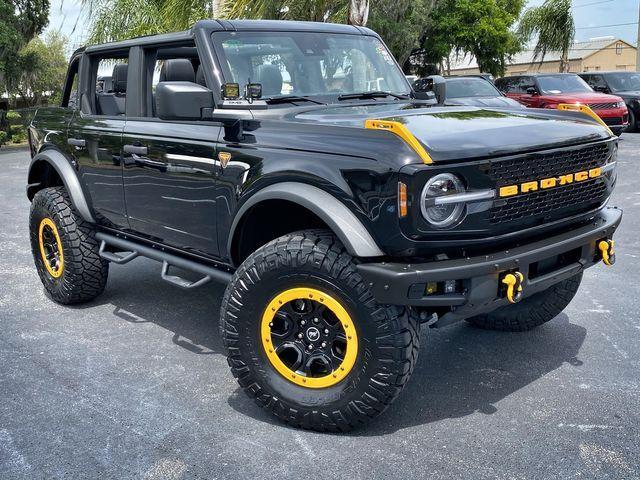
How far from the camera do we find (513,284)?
3.02m

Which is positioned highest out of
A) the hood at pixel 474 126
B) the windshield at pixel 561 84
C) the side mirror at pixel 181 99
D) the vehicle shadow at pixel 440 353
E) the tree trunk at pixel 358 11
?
the tree trunk at pixel 358 11

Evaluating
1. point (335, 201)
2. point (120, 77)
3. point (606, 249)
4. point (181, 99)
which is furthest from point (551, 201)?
point (120, 77)

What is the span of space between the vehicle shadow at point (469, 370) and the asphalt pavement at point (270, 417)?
0.01 metres

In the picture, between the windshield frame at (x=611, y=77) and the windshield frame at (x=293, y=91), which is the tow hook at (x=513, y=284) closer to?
the windshield frame at (x=293, y=91)

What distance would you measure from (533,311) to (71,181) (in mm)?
3287

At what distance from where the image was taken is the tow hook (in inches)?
119

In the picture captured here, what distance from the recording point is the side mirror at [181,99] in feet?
11.8

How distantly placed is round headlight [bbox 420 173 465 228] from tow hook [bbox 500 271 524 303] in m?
0.34

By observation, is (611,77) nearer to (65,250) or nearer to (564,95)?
(564,95)

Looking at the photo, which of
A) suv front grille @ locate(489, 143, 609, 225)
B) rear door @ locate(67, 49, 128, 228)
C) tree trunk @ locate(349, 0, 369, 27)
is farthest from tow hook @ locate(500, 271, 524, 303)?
tree trunk @ locate(349, 0, 369, 27)

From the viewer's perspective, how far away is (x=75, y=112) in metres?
5.18

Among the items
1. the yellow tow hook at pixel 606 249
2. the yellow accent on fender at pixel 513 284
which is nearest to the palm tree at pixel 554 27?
the yellow tow hook at pixel 606 249

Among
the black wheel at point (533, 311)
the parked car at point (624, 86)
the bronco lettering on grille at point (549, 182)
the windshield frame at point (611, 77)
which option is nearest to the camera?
the bronco lettering on grille at point (549, 182)

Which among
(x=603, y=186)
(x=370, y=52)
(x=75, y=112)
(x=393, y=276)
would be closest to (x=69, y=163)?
(x=75, y=112)
